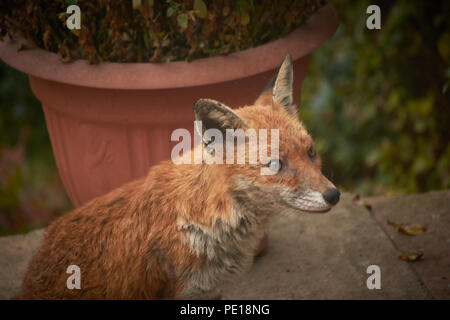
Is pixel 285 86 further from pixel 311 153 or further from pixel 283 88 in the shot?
pixel 311 153

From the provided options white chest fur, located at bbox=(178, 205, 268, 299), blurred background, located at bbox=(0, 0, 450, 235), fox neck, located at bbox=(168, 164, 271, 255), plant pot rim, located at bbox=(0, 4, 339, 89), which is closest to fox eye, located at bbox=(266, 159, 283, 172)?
fox neck, located at bbox=(168, 164, 271, 255)

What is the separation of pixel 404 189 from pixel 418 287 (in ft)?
6.17

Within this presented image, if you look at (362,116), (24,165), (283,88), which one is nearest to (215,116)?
(283,88)

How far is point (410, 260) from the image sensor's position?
3.13 metres

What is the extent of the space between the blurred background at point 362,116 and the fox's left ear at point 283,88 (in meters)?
2.34

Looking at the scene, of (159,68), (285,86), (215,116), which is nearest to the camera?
(215,116)

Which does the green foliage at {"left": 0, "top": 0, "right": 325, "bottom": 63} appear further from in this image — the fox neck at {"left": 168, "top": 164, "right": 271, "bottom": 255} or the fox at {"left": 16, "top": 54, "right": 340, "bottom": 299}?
the fox neck at {"left": 168, "top": 164, "right": 271, "bottom": 255}

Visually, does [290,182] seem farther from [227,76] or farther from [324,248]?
[324,248]

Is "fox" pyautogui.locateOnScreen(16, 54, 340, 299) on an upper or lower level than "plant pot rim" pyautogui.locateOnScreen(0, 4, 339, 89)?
lower

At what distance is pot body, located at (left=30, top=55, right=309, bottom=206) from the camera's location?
2.68 meters

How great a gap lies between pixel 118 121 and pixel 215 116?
0.89 m

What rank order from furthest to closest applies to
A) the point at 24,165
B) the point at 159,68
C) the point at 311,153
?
the point at 24,165
the point at 159,68
the point at 311,153

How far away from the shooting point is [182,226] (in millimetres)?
2250
